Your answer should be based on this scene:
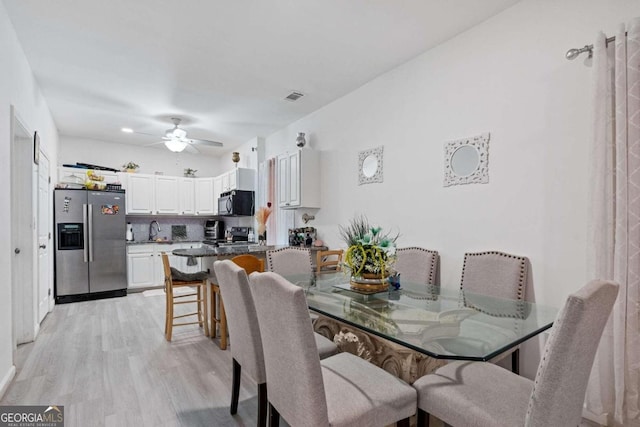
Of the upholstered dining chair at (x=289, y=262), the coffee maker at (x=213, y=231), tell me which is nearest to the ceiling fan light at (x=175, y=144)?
the coffee maker at (x=213, y=231)

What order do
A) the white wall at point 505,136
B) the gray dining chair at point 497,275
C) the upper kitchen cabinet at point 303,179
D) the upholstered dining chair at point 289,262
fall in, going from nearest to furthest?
the white wall at point 505,136 < the gray dining chair at point 497,275 < the upholstered dining chair at point 289,262 < the upper kitchen cabinet at point 303,179

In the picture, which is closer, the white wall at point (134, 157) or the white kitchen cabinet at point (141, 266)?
the white kitchen cabinet at point (141, 266)

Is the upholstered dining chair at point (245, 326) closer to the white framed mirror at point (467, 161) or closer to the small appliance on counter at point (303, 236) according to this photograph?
the white framed mirror at point (467, 161)

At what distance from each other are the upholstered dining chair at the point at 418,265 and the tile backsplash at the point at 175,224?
12.5ft

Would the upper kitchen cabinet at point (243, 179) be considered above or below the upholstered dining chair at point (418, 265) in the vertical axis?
above

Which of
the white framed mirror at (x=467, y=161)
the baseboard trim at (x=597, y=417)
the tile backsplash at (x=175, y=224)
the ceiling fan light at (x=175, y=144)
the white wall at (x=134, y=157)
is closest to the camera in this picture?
the baseboard trim at (x=597, y=417)

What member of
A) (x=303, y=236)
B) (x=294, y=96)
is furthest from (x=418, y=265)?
(x=294, y=96)

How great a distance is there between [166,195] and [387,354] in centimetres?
562

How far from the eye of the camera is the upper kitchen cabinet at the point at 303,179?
13.8 feet

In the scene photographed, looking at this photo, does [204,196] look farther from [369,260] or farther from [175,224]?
[369,260]

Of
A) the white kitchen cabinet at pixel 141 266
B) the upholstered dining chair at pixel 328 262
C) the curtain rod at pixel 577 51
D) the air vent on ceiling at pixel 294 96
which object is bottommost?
the white kitchen cabinet at pixel 141 266

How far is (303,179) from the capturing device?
4215mm

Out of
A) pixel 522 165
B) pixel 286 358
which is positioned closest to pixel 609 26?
pixel 522 165

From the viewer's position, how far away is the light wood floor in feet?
6.61
